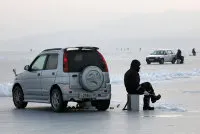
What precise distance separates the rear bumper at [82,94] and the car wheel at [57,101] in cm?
15

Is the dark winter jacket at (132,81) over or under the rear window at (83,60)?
under

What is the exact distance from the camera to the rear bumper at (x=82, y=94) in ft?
56.3

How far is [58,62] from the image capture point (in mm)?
17656

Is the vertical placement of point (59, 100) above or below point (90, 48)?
below

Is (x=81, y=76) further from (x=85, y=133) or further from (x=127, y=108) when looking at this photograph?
(x=85, y=133)

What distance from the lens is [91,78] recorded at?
17.3 metres

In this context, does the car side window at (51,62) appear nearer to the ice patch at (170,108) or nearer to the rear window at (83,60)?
the rear window at (83,60)

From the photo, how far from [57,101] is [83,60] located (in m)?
1.38

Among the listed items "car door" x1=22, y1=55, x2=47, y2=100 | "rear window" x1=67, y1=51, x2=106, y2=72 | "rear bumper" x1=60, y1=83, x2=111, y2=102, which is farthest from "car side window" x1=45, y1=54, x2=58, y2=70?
"rear bumper" x1=60, y1=83, x2=111, y2=102

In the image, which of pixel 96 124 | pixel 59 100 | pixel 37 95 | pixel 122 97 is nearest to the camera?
pixel 96 124

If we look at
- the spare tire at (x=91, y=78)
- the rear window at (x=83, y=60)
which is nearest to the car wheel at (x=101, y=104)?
the spare tire at (x=91, y=78)

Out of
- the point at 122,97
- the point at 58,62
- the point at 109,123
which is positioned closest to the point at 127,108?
the point at 58,62

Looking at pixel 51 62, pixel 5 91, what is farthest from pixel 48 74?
pixel 5 91

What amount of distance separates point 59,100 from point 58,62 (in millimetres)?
1112
